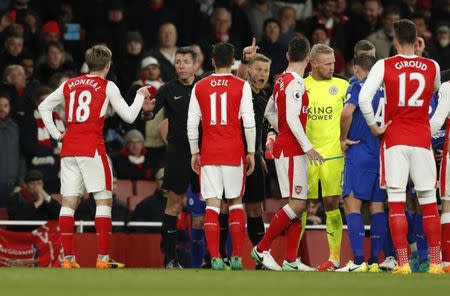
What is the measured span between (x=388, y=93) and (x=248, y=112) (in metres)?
1.55

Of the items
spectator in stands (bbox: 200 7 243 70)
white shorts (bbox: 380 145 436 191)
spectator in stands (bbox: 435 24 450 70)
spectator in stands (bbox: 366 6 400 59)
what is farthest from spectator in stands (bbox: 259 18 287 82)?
white shorts (bbox: 380 145 436 191)

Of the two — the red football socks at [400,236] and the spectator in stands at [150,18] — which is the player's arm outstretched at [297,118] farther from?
the spectator in stands at [150,18]

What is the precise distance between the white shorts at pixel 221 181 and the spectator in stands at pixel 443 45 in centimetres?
844

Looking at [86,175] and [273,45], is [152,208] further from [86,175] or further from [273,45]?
[273,45]

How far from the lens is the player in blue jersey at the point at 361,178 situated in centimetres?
1392

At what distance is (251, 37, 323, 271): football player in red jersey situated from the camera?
13.7 metres

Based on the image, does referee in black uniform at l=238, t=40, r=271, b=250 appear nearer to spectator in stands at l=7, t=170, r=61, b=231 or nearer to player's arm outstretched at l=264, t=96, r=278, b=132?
player's arm outstretched at l=264, t=96, r=278, b=132

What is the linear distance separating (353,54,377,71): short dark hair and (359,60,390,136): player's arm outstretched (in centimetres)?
125

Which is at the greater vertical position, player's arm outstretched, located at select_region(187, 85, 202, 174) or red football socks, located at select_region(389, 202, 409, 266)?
player's arm outstretched, located at select_region(187, 85, 202, 174)

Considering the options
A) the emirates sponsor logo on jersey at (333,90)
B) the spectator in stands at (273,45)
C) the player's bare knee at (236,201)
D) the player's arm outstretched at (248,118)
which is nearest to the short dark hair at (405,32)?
the emirates sponsor logo on jersey at (333,90)

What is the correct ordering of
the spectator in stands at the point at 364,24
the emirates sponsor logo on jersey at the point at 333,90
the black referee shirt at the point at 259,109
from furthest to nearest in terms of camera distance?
the spectator in stands at the point at 364,24, the black referee shirt at the point at 259,109, the emirates sponsor logo on jersey at the point at 333,90

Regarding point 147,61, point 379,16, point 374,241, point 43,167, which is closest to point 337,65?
point 379,16

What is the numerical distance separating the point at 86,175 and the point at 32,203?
3542 mm

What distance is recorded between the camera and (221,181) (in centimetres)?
1372
